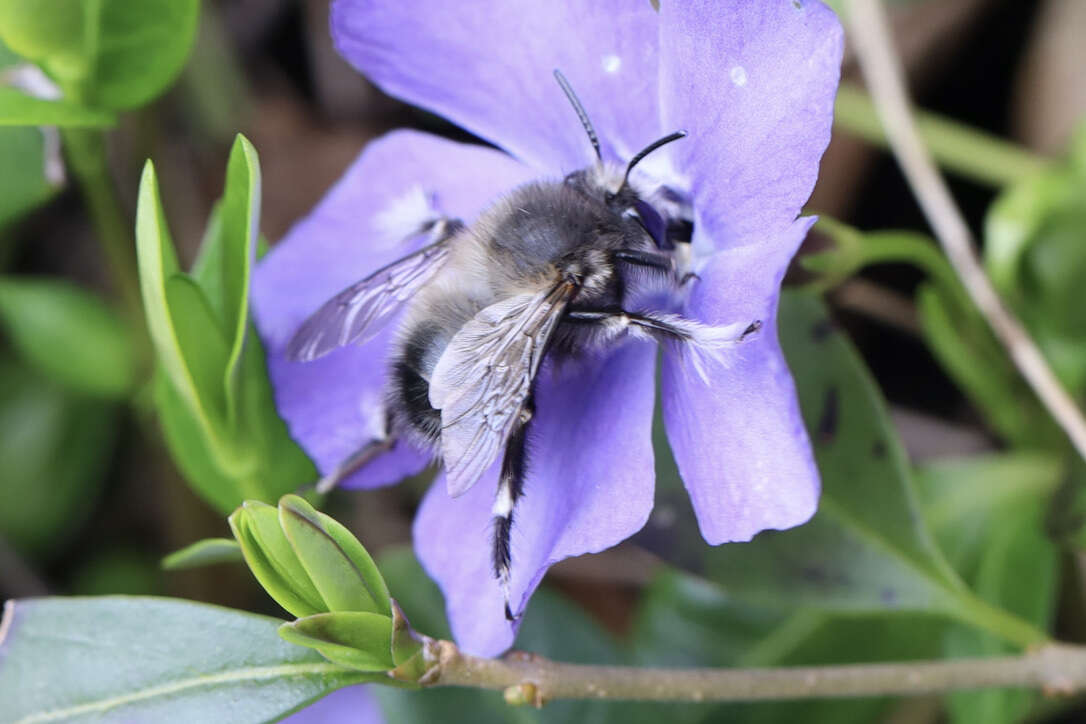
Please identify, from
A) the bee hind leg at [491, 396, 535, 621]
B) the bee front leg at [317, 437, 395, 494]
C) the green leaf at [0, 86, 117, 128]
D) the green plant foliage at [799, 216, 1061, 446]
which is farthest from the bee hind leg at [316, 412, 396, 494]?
the green plant foliage at [799, 216, 1061, 446]

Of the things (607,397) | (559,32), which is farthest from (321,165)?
(607,397)

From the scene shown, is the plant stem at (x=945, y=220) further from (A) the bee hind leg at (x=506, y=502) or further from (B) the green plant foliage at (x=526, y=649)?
(A) the bee hind leg at (x=506, y=502)

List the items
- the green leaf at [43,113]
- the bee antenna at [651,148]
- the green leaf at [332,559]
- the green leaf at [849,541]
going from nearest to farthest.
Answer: the green leaf at [332,559] → the bee antenna at [651,148] → the green leaf at [43,113] → the green leaf at [849,541]

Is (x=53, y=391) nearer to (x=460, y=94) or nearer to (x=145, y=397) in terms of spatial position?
(x=145, y=397)

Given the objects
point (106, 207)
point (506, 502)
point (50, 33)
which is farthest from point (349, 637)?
point (106, 207)

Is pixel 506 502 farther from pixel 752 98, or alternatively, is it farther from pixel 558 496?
pixel 752 98

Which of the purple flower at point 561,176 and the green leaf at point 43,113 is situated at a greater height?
the green leaf at point 43,113

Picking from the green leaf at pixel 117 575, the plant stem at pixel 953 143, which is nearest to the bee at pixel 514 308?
the plant stem at pixel 953 143
